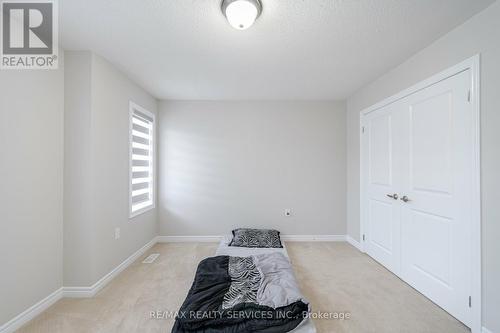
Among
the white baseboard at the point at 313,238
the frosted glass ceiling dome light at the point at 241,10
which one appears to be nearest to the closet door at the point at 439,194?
the white baseboard at the point at 313,238

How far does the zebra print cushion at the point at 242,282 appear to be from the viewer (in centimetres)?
174

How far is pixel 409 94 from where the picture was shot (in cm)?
239

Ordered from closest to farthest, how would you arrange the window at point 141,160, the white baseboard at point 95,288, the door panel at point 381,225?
1. the white baseboard at point 95,288
2. the door panel at point 381,225
3. the window at point 141,160

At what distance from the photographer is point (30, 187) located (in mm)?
1870

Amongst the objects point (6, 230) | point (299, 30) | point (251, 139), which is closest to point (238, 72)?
point (299, 30)

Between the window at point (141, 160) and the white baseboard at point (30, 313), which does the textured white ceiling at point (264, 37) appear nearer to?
the window at point (141, 160)

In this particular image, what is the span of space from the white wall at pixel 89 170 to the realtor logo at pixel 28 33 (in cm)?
23

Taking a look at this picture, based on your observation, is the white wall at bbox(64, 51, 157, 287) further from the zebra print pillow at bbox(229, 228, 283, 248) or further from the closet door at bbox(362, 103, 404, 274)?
the closet door at bbox(362, 103, 404, 274)

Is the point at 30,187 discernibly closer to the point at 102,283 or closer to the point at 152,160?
the point at 102,283

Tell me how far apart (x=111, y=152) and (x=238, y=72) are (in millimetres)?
1828

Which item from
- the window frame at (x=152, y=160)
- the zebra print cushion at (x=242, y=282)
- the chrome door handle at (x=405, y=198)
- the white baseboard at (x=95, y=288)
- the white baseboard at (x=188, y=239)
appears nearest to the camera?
the zebra print cushion at (x=242, y=282)

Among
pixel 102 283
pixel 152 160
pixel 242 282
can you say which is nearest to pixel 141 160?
pixel 152 160

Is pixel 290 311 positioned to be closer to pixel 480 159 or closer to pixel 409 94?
pixel 480 159

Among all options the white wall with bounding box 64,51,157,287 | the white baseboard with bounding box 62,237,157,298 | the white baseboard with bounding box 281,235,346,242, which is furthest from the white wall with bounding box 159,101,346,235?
the white wall with bounding box 64,51,157,287
